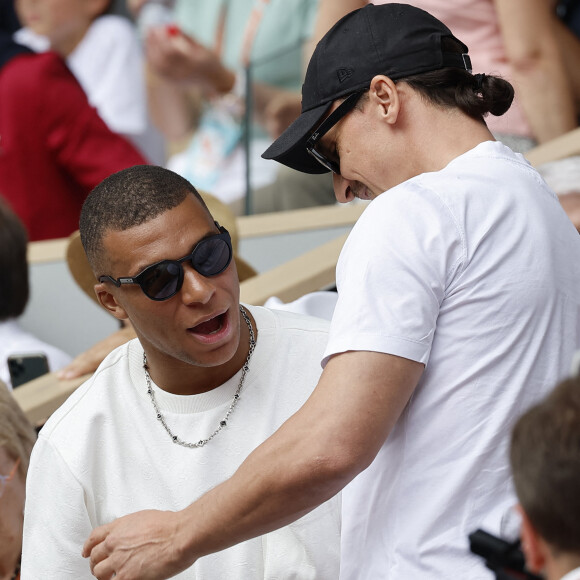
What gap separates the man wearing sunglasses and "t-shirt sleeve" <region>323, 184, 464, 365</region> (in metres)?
0.44

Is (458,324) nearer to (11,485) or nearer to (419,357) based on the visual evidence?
(419,357)

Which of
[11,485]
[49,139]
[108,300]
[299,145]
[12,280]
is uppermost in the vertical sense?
[299,145]

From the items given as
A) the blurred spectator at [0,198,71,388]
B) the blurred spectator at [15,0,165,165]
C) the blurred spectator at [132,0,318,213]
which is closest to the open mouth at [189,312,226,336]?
the blurred spectator at [0,198,71,388]

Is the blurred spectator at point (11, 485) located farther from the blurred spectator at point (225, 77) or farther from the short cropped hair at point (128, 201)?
the blurred spectator at point (225, 77)

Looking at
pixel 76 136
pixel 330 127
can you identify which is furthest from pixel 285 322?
→ pixel 76 136

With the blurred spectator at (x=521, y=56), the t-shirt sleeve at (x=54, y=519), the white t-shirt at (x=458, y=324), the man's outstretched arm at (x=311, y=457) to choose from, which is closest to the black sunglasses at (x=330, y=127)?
the white t-shirt at (x=458, y=324)

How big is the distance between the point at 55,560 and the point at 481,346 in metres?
0.89

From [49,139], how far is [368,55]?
3.49m

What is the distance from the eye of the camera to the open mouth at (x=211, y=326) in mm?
1890

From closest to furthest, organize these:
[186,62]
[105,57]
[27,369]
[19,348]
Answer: [27,369] → [19,348] → [186,62] → [105,57]

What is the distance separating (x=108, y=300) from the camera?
2.02 metres

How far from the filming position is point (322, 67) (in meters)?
1.76

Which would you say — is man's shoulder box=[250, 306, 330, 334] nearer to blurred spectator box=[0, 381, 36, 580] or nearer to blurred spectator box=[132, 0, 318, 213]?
blurred spectator box=[0, 381, 36, 580]

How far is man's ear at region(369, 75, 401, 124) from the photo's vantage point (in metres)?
1.64
